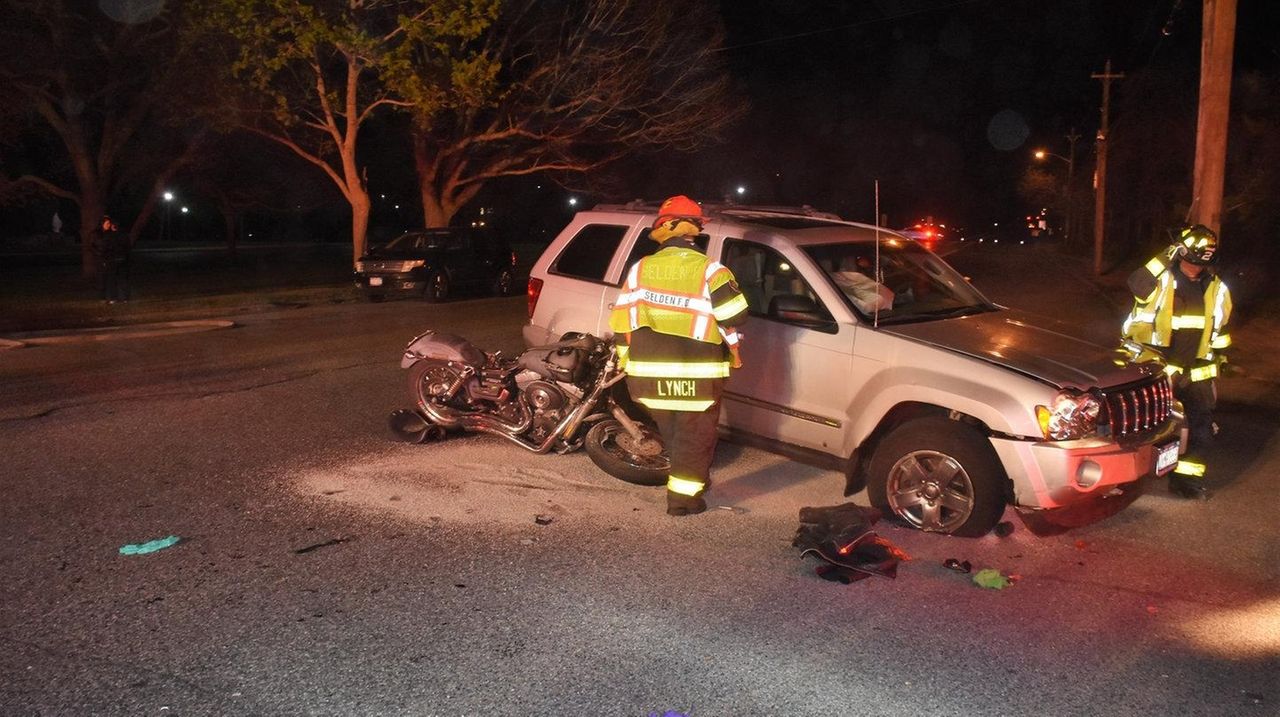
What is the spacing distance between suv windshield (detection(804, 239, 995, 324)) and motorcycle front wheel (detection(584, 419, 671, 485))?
62.3 inches

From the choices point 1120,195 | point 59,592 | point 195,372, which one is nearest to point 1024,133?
point 1120,195

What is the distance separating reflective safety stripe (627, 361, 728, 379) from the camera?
20.6 feet

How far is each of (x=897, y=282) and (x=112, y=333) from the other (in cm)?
1232

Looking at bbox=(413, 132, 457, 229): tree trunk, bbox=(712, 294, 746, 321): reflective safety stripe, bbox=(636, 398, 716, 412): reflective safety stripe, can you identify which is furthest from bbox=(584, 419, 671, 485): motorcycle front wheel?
bbox=(413, 132, 457, 229): tree trunk

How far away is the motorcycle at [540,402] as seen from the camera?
7223mm

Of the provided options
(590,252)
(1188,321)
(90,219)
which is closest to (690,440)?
(590,252)

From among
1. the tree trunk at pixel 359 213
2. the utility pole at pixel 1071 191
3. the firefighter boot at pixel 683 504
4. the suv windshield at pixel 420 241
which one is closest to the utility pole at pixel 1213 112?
the firefighter boot at pixel 683 504

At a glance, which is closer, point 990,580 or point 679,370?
point 990,580

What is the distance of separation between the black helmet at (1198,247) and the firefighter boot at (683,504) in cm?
361

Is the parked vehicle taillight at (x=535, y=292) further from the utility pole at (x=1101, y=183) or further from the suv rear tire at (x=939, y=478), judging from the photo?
the utility pole at (x=1101, y=183)

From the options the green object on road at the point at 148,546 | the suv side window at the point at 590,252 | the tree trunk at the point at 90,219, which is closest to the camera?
the green object on road at the point at 148,546

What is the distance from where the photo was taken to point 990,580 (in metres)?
5.48

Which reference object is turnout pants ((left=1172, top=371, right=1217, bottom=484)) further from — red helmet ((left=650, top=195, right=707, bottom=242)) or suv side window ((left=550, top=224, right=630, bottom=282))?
suv side window ((left=550, top=224, right=630, bottom=282))

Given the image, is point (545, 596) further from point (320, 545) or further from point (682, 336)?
point (682, 336)
